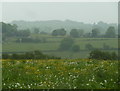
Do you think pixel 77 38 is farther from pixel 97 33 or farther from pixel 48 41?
pixel 48 41

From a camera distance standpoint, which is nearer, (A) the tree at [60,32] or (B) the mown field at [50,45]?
(A) the tree at [60,32]

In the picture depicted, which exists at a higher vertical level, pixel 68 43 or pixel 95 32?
pixel 95 32

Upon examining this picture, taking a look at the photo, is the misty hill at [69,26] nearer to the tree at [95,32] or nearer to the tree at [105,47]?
the tree at [95,32]

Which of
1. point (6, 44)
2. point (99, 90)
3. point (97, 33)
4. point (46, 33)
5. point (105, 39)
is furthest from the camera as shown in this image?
point (46, 33)

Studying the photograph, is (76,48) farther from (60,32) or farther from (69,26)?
(69,26)

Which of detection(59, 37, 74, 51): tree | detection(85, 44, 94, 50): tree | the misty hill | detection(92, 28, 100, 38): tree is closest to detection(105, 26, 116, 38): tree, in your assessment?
the misty hill

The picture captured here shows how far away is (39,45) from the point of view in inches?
2131

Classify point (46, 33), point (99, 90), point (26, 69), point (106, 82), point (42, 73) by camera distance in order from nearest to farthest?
1. point (99, 90)
2. point (106, 82)
3. point (42, 73)
4. point (26, 69)
5. point (46, 33)

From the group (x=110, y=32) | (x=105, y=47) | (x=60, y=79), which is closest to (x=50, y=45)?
(x=105, y=47)

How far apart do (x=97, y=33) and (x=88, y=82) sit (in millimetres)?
30643

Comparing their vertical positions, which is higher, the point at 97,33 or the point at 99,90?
the point at 97,33

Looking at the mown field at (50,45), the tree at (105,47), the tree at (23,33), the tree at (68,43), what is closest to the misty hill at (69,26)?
the tree at (23,33)

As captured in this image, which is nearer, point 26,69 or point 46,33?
point 26,69

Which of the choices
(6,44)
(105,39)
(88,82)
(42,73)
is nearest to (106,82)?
(88,82)
